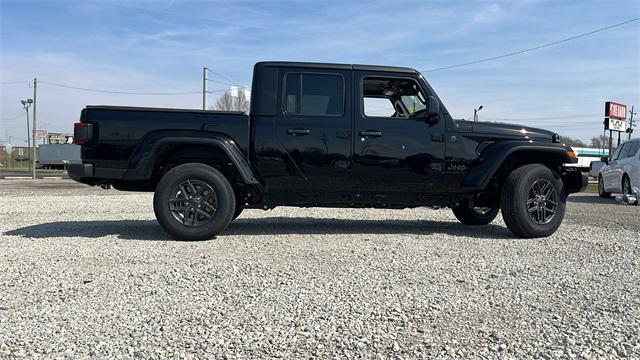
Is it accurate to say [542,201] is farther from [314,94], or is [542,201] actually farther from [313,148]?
[314,94]

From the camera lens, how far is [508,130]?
6.14 metres

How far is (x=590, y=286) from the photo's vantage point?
391 centimetres

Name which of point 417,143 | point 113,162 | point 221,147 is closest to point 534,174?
point 417,143

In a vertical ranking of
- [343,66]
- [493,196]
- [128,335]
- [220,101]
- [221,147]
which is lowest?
[128,335]

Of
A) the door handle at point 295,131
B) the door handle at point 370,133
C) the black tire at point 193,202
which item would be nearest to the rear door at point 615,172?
the door handle at point 370,133

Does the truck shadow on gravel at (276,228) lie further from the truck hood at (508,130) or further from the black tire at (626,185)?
the black tire at (626,185)

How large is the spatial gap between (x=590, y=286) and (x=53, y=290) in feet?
13.3

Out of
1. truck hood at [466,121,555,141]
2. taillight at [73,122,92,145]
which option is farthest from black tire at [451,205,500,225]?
taillight at [73,122,92,145]

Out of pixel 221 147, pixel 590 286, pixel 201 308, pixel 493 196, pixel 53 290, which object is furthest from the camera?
pixel 493 196

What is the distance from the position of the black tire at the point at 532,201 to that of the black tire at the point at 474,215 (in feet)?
3.65

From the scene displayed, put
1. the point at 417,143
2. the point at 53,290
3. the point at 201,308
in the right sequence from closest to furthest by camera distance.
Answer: the point at 201,308, the point at 53,290, the point at 417,143

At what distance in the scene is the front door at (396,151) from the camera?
5848 millimetres

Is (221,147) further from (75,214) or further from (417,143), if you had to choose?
(75,214)

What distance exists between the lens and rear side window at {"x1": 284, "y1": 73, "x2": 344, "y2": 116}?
19.2 ft
